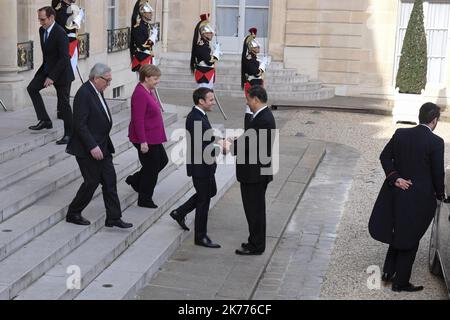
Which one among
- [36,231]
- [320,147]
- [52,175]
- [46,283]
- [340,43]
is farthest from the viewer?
[340,43]

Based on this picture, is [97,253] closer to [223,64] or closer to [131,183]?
[131,183]

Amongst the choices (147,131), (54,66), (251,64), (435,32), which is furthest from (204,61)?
(435,32)

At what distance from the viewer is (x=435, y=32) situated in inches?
803

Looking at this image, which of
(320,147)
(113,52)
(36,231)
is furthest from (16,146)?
(113,52)

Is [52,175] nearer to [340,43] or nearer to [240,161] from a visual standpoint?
[240,161]

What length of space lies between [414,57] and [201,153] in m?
10.3

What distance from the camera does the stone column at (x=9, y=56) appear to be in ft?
40.6

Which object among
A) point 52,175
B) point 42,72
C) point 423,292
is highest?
point 42,72

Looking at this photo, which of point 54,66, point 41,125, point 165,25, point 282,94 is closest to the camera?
point 54,66

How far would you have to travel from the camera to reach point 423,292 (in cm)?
825

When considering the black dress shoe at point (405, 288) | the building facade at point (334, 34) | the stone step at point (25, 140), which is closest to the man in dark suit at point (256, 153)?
the black dress shoe at point (405, 288)

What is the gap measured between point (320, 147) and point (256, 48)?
2112 mm

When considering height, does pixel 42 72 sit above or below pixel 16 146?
above

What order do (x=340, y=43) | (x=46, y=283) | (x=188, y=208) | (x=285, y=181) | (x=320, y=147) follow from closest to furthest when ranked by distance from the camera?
(x=46, y=283)
(x=188, y=208)
(x=285, y=181)
(x=320, y=147)
(x=340, y=43)
